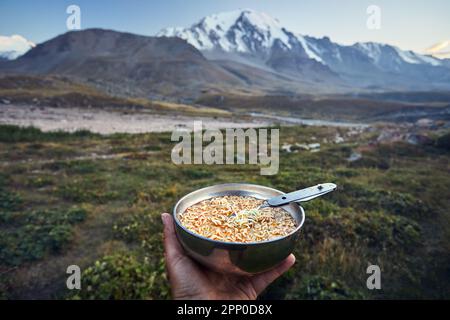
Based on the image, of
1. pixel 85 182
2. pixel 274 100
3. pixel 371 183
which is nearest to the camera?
pixel 85 182

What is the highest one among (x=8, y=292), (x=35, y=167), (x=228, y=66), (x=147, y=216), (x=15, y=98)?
(x=228, y=66)

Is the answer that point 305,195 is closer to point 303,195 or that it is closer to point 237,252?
point 303,195

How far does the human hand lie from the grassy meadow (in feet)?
7.84

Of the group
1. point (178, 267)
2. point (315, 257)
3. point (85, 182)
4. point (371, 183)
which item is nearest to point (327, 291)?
point (315, 257)

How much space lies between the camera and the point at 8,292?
507cm

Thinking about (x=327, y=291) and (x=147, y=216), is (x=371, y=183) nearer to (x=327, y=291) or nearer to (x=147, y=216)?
(x=327, y=291)

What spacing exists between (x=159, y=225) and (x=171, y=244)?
473 centimetres

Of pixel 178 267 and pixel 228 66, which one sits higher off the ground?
pixel 228 66

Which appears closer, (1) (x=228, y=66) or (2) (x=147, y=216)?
(2) (x=147, y=216)

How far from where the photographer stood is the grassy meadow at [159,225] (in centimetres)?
530

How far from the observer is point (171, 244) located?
9.54 feet

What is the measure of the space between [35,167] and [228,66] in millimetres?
198873

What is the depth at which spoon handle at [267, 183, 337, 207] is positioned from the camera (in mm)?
2850

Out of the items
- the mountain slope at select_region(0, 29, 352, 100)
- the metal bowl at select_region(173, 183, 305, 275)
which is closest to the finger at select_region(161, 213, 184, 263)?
the metal bowl at select_region(173, 183, 305, 275)
